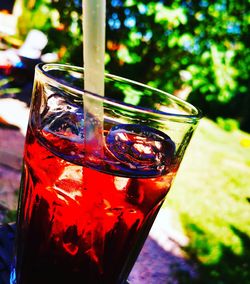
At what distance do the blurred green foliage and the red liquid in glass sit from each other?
9.26 feet

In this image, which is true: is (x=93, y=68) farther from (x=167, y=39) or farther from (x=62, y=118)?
(x=167, y=39)

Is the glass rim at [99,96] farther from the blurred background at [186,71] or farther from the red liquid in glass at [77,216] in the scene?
the blurred background at [186,71]

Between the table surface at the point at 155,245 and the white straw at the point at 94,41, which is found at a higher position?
the white straw at the point at 94,41

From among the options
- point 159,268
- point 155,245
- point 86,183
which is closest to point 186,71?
point 155,245

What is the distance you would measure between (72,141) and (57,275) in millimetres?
339

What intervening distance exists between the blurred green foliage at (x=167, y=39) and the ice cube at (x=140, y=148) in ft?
9.06

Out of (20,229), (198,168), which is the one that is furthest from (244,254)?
(20,229)

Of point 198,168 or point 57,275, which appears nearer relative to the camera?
point 57,275

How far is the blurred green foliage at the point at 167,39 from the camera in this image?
11.3 ft

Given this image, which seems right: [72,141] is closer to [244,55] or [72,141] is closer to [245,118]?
[244,55]

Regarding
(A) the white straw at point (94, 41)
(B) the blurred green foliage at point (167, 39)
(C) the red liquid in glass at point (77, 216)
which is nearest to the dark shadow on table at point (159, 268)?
(C) the red liquid in glass at point (77, 216)

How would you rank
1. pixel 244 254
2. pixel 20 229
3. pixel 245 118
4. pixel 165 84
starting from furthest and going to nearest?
pixel 245 118 < pixel 165 84 < pixel 244 254 < pixel 20 229

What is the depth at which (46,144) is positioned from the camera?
2.55ft

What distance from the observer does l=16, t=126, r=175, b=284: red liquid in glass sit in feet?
2.50
